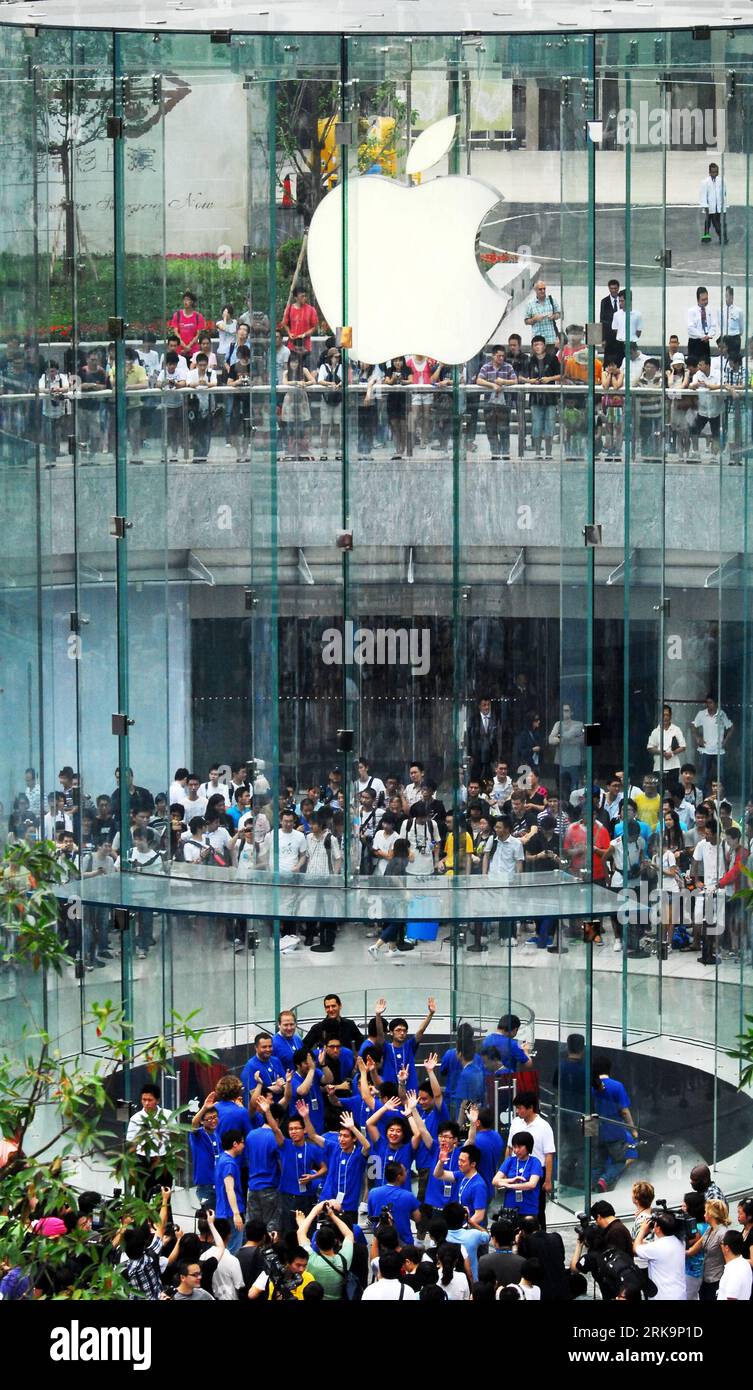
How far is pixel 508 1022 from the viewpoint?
1711 centimetres

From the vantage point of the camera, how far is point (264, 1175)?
49.6 ft

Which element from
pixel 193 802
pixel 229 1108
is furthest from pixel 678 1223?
pixel 193 802

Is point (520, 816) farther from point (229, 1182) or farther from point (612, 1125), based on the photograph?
point (229, 1182)

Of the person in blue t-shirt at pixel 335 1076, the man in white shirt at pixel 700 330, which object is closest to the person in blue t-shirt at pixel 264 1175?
the person in blue t-shirt at pixel 335 1076

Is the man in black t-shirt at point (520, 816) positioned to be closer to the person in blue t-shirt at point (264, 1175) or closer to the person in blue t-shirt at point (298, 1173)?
the person in blue t-shirt at point (298, 1173)

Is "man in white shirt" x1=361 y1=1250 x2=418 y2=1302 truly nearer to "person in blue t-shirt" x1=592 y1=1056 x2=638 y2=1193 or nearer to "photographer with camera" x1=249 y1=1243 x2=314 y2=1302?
"photographer with camera" x1=249 y1=1243 x2=314 y2=1302

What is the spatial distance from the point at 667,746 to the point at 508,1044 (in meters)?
2.25

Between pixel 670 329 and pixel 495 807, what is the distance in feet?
11.1

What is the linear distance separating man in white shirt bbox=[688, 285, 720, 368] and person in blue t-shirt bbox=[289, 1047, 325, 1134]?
533cm

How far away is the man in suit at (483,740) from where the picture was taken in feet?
55.3

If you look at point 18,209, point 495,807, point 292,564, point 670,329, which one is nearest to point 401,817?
point 495,807

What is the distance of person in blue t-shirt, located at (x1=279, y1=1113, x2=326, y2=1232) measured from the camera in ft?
49.8

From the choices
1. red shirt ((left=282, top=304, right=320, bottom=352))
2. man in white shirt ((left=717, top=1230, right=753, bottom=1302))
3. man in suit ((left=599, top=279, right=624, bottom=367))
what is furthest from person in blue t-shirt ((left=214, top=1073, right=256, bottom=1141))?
man in suit ((left=599, top=279, right=624, bottom=367))

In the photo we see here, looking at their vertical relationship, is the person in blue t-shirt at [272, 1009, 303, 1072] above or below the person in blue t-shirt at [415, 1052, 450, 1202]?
above
